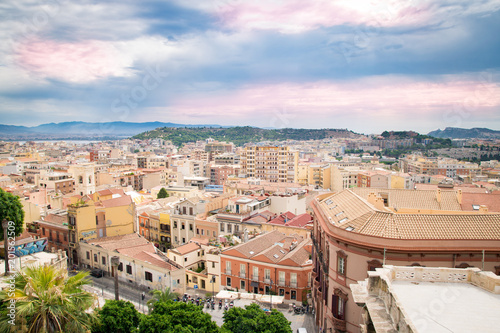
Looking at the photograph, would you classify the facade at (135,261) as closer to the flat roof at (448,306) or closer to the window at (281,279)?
the window at (281,279)

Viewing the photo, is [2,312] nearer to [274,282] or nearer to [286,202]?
[274,282]

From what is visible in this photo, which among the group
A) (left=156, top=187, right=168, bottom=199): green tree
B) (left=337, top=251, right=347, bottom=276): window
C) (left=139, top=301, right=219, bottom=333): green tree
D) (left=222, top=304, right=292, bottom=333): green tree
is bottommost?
(left=156, top=187, right=168, bottom=199): green tree

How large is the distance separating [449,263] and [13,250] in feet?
105

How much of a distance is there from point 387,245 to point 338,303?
500 centimetres

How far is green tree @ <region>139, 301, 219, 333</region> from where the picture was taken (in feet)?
61.5

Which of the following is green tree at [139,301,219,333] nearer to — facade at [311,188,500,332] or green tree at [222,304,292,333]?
green tree at [222,304,292,333]

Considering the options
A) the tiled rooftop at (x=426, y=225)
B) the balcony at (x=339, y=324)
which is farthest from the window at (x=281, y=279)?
the tiled rooftop at (x=426, y=225)

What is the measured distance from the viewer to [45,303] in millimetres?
14992

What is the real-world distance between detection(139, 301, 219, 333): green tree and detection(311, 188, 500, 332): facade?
7.33 metres

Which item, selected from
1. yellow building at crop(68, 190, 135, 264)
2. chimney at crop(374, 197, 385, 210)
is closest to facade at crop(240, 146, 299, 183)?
yellow building at crop(68, 190, 135, 264)

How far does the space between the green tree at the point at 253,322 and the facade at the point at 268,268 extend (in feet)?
34.3

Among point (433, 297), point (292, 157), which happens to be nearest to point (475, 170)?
point (292, 157)

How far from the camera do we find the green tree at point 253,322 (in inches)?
795

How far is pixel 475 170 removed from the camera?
119 metres
